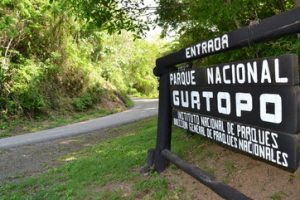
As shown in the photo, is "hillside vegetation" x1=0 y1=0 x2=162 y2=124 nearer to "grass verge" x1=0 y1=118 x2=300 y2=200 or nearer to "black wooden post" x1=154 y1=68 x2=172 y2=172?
"grass verge" x1=0 y1=118 x2=300 y2=200

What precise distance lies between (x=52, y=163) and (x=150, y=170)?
13.2 feet

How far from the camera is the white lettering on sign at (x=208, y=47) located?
11.5 feet

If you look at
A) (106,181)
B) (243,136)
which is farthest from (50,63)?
(243,136)

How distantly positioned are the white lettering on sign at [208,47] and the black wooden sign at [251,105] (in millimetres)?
168

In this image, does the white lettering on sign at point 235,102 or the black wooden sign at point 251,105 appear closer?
the black wooden sign at point 251,105

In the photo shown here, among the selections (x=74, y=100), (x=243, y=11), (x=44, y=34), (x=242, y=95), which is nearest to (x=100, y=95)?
(x=74, y=100)

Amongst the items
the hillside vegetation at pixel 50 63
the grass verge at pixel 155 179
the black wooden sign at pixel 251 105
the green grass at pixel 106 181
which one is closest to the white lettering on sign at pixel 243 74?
the black wooden sign at pixel 251 105

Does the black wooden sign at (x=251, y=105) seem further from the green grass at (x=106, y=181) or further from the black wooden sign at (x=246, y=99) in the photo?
the green grass at (x=106, y=181)

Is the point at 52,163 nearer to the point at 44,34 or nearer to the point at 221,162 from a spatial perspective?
the point at 221,162

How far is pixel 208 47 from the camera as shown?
379 cm

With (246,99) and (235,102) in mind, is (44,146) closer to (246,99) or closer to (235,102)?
(235,102)

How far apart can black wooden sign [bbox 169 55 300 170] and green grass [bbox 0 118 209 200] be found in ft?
3.27

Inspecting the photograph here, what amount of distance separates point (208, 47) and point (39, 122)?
14372 mm

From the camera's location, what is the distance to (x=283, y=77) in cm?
267
